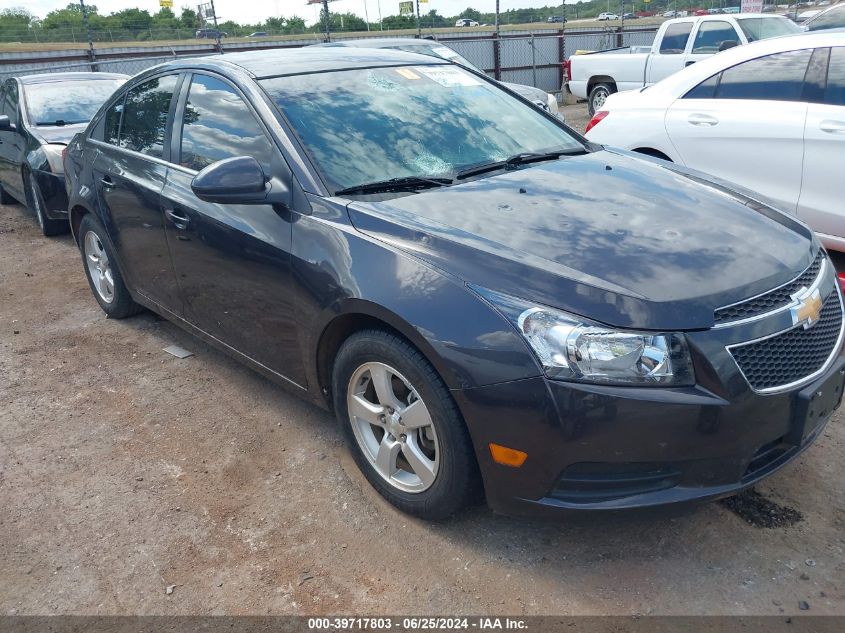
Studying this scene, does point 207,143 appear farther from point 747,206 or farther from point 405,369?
point 747,206

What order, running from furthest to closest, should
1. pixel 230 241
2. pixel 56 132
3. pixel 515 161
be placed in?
pixel 56 132 < pixel 515 161 < pixel 230 241

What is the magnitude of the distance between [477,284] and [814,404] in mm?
1196

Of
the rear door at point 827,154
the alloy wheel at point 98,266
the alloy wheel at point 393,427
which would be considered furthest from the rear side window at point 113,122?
the rear door at point 827,154

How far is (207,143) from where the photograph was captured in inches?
147

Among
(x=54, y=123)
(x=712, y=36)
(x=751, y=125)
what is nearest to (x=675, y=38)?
(x=712, y=36)

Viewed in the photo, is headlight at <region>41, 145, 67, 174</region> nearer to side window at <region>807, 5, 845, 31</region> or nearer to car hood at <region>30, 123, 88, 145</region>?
car hood at <region>30, 123, 88, 145</region>

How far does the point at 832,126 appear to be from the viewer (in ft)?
16.3

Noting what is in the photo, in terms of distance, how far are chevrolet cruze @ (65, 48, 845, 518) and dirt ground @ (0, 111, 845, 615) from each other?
10.3 inches

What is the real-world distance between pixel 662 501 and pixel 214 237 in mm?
2331

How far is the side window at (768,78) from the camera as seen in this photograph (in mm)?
5285

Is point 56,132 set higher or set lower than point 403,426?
higher

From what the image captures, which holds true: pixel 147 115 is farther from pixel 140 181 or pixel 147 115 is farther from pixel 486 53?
pixel 486 53

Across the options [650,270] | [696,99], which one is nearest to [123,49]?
[696,99]

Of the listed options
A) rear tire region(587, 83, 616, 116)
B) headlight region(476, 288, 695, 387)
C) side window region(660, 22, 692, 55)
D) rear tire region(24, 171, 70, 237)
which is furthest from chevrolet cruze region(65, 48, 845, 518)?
rear tire region(587, 83, 616, 116)
